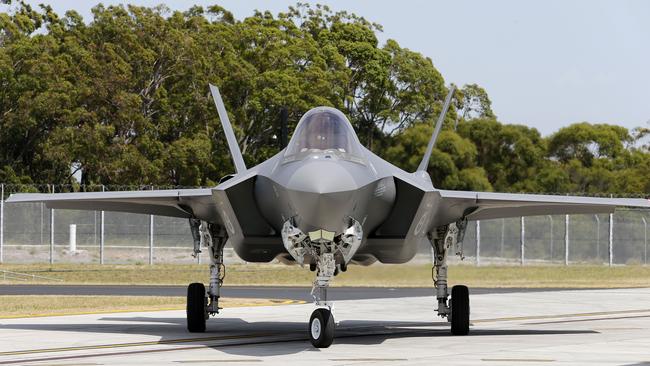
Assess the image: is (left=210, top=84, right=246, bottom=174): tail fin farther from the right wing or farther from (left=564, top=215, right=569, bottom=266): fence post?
(left=564, top=215, right=569, bottom=266): fence post

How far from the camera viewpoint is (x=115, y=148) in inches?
2308

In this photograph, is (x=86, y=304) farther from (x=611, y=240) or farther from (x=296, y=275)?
(x=611, y=240)

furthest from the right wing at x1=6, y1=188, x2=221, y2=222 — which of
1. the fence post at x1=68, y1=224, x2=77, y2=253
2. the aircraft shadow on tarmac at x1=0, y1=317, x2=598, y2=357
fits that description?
the fence post at x1=68, y1=224, x2=77, y2=253

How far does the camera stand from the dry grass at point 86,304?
908 inches

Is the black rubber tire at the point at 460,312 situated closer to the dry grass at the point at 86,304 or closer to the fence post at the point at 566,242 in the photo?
the dry grass at the point at 86,304

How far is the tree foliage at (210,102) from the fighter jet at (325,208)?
40.1 meters

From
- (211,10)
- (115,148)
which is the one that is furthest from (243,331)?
(211,10)

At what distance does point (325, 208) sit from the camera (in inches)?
558

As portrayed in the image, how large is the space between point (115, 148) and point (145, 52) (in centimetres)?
623

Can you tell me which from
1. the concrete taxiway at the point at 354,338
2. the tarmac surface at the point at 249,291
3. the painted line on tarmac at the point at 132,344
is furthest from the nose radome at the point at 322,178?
the tarmac surface at the point at 249,291

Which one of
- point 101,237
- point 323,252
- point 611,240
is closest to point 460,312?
point 323,252

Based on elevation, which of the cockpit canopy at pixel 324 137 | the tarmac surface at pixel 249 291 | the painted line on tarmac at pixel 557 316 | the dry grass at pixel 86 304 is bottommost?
the tarmac surface at pixel 249 291

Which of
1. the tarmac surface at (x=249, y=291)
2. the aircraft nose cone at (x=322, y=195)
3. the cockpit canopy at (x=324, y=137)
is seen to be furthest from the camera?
the tarmac surface at (x=249, y=291)

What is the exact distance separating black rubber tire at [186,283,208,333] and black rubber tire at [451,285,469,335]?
387 centimetres
